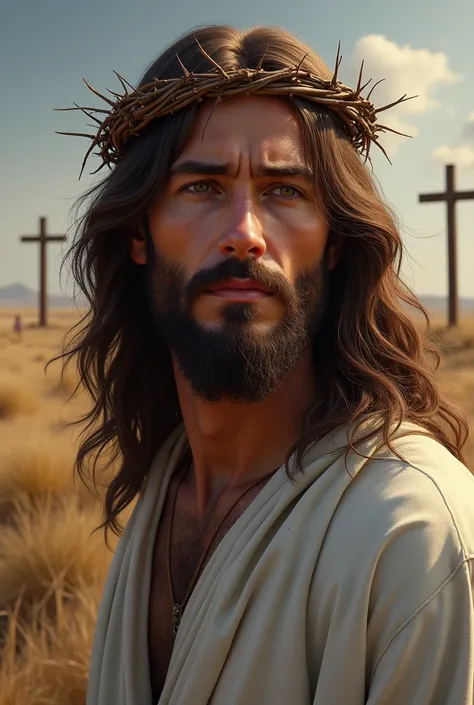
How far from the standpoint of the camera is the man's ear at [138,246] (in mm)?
2178

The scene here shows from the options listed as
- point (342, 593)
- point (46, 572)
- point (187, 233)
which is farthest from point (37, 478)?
point (342, 593)

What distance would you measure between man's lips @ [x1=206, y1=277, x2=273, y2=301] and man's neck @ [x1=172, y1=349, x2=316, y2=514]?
27 cm

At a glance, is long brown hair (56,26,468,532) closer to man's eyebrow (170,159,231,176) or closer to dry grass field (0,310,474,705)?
man's eyebrow (170,159,231,176)

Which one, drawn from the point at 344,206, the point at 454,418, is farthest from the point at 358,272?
the point at 454,418

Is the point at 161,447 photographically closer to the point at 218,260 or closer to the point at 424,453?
the point at 218,260

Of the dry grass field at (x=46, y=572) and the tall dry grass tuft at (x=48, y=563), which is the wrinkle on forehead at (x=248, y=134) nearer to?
the dry grass field at (x=46, y=572)

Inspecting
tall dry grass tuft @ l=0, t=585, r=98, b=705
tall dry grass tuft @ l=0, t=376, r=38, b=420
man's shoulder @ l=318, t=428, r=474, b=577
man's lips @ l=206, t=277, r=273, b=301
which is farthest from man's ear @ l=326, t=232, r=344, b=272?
tall dry grass tuft @ l=0, t=376, r=38, b=420

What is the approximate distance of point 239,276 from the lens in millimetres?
1730

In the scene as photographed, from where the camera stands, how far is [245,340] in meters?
1.77

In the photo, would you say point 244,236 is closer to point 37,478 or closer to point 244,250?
point 244,250

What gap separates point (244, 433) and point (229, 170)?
720 mm

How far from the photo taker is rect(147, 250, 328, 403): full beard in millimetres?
1762

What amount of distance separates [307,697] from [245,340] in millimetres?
845

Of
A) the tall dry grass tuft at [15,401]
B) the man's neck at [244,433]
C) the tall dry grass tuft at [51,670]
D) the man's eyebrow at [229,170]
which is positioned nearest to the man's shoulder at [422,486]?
the man's neck at [244,433]
